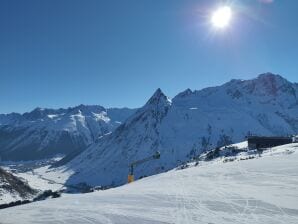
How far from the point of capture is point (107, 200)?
2633cm

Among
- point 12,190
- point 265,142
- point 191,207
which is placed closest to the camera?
point 191,207

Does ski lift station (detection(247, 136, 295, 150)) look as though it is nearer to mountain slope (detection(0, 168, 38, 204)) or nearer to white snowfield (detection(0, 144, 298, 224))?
mountain slope (detection(0, 168, 38, 204))

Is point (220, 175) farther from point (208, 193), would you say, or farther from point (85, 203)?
Result: point (85, 203)

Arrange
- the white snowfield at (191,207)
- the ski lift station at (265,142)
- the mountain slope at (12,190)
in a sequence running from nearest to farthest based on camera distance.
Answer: the white snowfield at (191,207) < the ski lift station at (265,142) < the mountain slope at (12,190)

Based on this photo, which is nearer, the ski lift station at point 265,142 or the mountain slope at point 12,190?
the ski lift station at point 265,142

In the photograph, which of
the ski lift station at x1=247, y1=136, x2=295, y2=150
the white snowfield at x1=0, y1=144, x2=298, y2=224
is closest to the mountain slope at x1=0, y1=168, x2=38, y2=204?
the ski lift station at x1=247, y1=136, x2=295, y2=150

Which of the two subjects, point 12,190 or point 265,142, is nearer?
point 265,142

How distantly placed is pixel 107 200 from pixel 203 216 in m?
8.64

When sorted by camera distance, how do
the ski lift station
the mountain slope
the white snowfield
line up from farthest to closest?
the mountain slope
the ski lift station
the white snowfield

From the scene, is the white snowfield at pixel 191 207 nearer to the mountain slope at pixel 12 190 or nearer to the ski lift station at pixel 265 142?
the ski lift station at pixel 265 142

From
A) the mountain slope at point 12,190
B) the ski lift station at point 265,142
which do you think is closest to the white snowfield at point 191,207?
the ski lift station at point 265,142

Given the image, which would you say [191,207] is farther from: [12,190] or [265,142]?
[12,190]

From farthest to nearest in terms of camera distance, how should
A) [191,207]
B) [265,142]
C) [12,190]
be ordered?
[12,190]
[265,142]
[191,207]

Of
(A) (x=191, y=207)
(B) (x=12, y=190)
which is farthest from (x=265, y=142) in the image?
(A) (x=191, y=207)
